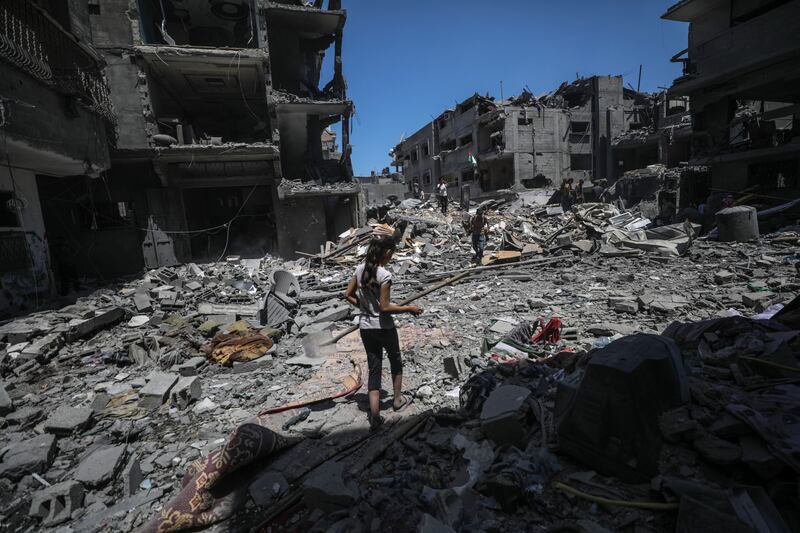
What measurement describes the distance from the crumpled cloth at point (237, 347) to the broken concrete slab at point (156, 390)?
0.84m

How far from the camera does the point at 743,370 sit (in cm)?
306

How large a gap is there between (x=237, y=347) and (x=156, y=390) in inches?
56.4

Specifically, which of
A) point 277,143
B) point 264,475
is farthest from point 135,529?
point 277,143

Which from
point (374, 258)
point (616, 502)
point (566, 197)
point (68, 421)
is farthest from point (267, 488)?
point (566, 197)

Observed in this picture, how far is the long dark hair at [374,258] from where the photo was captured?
3613 mm

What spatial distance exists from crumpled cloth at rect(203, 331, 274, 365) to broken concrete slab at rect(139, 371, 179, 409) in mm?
837

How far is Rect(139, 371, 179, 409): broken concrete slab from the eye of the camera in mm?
4535

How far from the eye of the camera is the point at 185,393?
4633 millimetres

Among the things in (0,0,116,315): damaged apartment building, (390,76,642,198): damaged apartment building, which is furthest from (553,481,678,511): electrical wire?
(390,76,642,198): damaged apartment building

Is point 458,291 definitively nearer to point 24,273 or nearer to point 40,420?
point 40,420

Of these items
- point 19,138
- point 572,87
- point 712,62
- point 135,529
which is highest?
point 572,87

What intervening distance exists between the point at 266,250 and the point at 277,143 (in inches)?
197

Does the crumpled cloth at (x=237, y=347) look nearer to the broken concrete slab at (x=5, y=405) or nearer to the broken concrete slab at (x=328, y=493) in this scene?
the broken concrete slab at (x=5, y=405)

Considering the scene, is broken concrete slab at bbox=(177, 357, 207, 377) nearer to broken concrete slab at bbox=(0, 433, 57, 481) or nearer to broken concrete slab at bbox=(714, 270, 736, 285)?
broken concrete slab at bbox=(0, 433, 57, 481)
